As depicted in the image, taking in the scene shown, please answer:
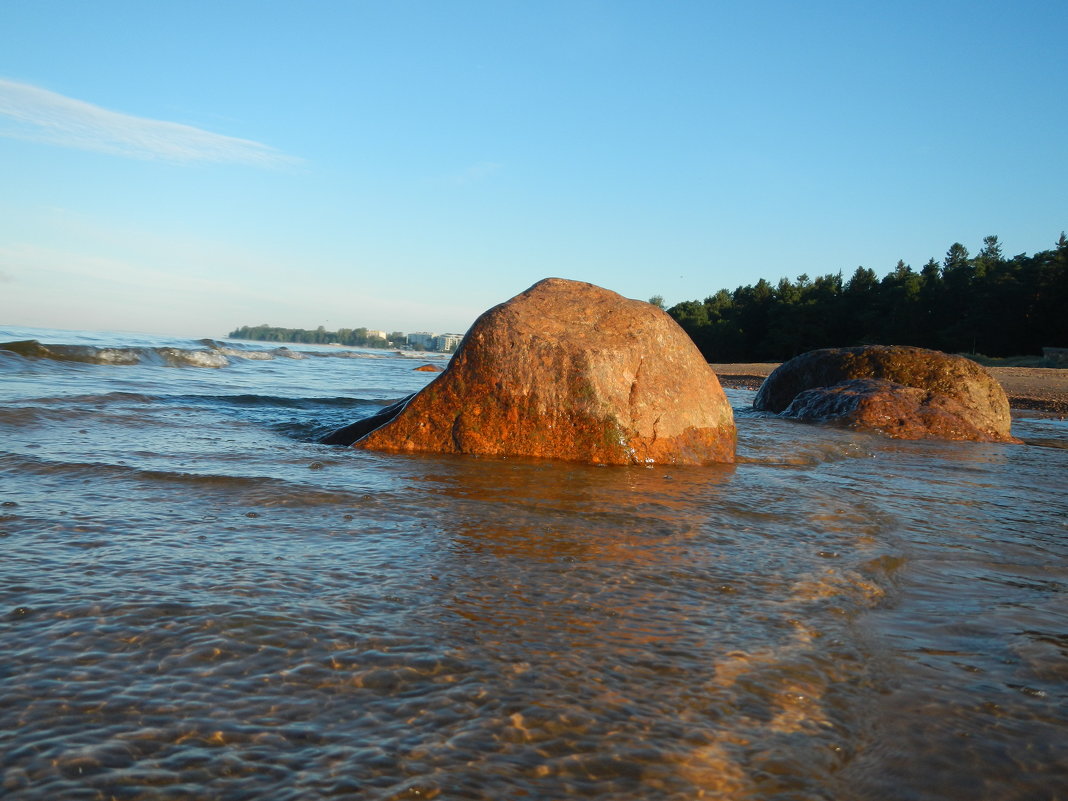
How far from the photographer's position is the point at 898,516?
4.13 m

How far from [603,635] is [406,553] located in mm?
1059

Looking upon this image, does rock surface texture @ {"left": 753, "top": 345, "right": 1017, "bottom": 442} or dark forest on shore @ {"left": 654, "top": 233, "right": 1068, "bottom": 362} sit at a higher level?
dark forest on shore @ {"left": 654, "top": 233, "right": 1068, "bottom": 362}

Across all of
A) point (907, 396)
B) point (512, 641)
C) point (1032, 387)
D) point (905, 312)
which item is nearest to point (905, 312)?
point (905, 312)

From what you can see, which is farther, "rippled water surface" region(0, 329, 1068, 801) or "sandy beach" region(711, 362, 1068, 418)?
"sandy beach" region(711, 362, 1068, 418)

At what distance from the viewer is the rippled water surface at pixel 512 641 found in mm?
1556

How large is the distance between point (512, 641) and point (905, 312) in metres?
55.2

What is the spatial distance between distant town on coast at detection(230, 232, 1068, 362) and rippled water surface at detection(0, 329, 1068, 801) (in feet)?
109

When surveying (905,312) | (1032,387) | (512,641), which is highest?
(905,312)

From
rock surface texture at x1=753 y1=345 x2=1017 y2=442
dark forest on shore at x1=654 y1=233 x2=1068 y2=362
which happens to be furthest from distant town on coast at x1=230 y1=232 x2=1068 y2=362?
rock surface texture at x1=753 y1=345 x2=1017 y2=442

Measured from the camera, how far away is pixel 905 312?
50.9 meters

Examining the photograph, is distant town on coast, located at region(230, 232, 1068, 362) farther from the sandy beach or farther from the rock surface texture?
the rock surface texture

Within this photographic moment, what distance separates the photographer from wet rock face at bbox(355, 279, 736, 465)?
5.73 meters

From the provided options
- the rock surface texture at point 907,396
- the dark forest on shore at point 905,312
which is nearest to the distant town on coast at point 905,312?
the dark forest on shore at point 905,312

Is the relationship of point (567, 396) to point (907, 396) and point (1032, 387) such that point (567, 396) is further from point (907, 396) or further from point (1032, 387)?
point (1032, 387)
